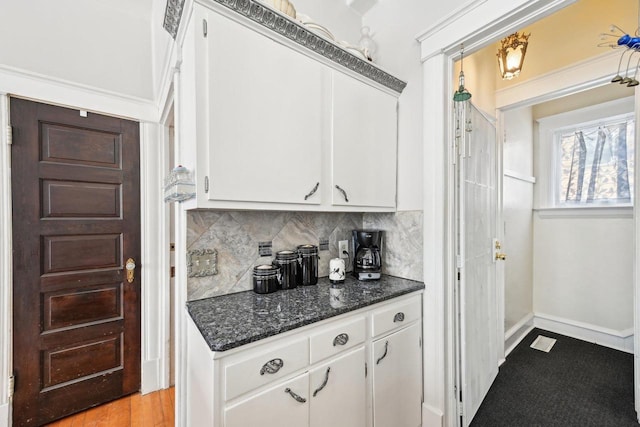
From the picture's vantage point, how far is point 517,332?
2918mm

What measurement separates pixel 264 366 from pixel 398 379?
883 mm

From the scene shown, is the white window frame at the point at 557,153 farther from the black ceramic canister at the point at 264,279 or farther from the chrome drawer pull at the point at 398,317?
the black ceramic canister at the point at 264,279

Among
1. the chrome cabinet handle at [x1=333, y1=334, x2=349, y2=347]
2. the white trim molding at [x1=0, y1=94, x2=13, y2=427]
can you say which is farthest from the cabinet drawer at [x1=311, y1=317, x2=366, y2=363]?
the white trim molding at [x1=0, y1=94, x2=13, y2=427]

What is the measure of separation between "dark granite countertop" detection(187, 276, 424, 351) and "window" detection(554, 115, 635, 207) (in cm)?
265

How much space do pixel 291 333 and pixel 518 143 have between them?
122 inches

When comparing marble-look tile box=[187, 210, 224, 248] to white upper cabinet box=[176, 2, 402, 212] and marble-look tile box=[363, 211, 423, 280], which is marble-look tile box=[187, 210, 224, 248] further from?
marble-look tile box=[363, 211, 423, 280]

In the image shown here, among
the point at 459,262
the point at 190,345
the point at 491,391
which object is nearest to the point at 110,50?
the point at 190,345

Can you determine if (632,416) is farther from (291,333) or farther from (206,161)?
(206,161)

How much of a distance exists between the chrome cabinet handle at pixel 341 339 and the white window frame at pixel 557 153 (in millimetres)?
3161

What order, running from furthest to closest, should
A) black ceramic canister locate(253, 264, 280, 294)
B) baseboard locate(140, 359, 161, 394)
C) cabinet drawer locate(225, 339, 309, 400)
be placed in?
baseboard locate(140, 359, 161, 394) → black ceramic canister locate(253, 264, 280, 294) → cabinet drawer locate(225, 339, 309, 400)

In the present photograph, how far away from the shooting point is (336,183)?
1.51 m

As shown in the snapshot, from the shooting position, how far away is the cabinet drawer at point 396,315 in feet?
4.64

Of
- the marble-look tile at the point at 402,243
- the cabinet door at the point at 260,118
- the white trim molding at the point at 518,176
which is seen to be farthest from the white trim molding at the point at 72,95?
the white trim molding at the point at 518,176

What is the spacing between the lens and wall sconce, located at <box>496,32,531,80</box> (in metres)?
1.88
